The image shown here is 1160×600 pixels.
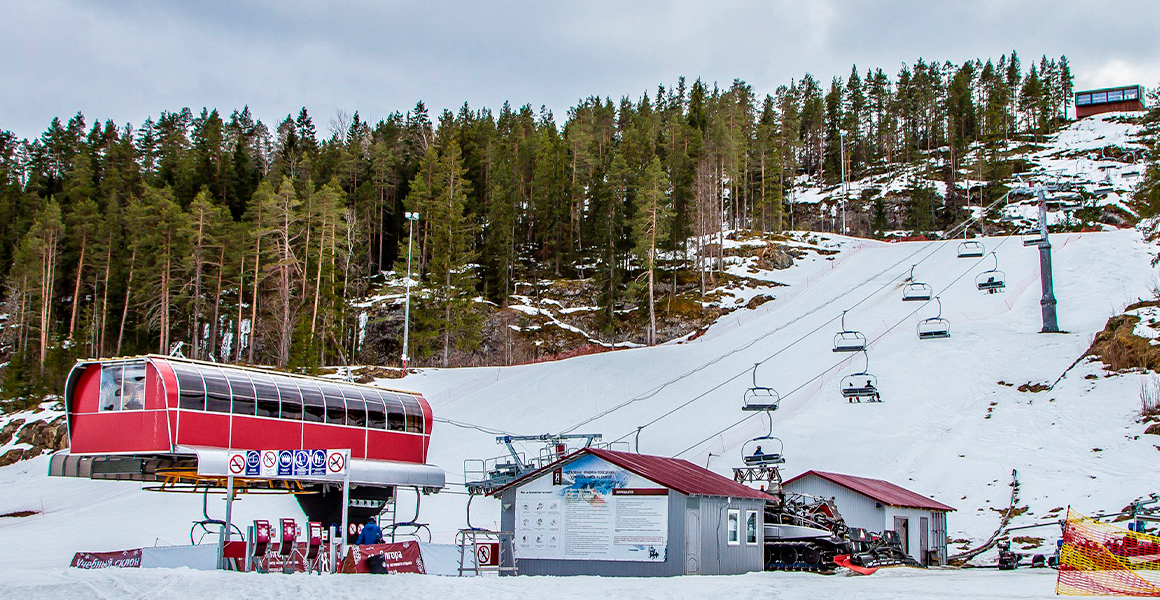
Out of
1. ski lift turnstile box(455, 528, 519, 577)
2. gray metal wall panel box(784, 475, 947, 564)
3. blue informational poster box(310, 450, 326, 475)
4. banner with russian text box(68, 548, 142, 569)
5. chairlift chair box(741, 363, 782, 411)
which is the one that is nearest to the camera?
blue informational poster box(310, 450, 326, 475)

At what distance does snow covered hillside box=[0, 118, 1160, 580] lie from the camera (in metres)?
28.8

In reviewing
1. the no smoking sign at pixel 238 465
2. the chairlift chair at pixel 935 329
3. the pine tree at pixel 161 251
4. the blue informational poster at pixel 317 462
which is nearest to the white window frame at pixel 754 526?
the blue informational poster at pixel 317 462

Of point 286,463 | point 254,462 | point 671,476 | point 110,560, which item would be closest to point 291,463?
point 286,463

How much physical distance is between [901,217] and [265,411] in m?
85.9

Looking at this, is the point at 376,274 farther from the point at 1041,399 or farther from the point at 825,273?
the point at 1041,399

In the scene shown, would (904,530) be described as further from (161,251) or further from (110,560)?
(161,251)

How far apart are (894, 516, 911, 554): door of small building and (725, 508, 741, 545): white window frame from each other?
5603 millimetres

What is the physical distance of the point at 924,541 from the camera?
2553 cm

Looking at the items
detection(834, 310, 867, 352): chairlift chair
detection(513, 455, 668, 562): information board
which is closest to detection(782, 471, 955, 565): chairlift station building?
detection(513, 455, 668, 562): information board

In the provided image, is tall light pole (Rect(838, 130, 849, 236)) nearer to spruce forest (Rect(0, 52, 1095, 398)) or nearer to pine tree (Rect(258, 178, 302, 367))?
spruce forest (Rect(0, 52, 1095, 398))

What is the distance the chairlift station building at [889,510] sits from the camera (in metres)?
24.3

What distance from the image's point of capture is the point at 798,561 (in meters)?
22.3

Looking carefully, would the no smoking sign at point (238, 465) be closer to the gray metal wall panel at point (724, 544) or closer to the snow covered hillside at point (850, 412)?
the snow covered hillside at point (850, 412)

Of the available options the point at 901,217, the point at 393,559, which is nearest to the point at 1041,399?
the point at 393,559
